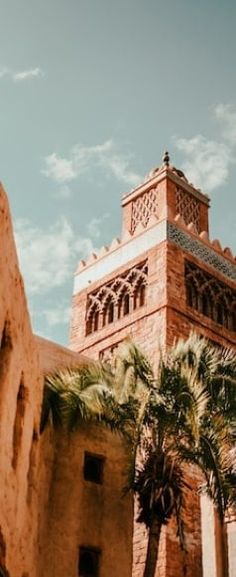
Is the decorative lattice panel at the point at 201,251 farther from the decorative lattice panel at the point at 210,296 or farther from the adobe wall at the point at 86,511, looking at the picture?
the adobe wall at the point at 86,511

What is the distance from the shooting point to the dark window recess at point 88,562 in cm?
1280

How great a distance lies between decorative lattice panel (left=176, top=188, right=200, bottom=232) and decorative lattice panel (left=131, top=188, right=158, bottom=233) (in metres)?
0.79

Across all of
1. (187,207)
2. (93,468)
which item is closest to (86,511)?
(93,468)

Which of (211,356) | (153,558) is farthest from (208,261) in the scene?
(153,558)

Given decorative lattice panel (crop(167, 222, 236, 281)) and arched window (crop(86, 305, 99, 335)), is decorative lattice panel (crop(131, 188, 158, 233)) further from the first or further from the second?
arched window (crop(86, 305, 99, 335))

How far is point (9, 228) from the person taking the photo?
8305 millimetres

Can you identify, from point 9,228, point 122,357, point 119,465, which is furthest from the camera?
point 119,465

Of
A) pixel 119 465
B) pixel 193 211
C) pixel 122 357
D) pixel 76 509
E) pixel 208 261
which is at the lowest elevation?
pixel 76 509

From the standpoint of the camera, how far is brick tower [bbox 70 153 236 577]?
2228 cm

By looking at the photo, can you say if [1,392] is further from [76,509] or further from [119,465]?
[119,465]

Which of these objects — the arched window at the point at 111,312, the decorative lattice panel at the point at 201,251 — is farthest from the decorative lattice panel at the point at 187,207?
the arched window at the point at 111,312

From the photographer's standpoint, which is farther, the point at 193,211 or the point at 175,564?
the point at 193,211

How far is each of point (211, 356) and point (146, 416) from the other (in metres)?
1.60

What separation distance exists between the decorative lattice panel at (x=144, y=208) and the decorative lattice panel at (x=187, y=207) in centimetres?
79
